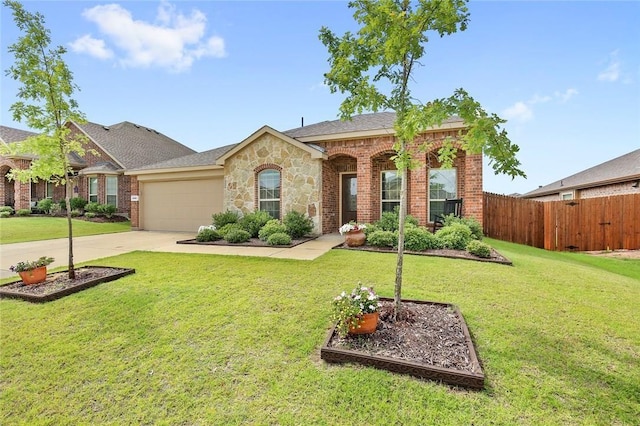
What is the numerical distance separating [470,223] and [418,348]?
6870mm

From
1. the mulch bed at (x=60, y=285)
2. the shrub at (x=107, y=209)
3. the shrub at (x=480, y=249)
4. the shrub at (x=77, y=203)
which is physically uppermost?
the shrub at (x=77, y=203)

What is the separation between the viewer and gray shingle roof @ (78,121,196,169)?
17.9 metres

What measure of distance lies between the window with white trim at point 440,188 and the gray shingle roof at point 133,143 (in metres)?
17.3

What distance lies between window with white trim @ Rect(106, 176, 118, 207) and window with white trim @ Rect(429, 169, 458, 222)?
60.2 ft

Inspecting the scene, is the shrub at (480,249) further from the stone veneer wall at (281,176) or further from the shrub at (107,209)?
the shrub at (107,209)

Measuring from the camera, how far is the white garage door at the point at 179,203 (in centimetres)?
1232

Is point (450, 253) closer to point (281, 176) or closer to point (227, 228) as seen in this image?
point (281, 176)

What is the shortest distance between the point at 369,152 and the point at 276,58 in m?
5.16

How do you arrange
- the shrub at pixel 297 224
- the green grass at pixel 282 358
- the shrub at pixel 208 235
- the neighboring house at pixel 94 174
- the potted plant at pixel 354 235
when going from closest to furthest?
1. the green grass at pixel 282 358
2. the potted plant at pixel 354 235
3. the shrub at pixel 208 235
4. the shrub at pixel 297 224
5. the neighboring house at pixel 94 174

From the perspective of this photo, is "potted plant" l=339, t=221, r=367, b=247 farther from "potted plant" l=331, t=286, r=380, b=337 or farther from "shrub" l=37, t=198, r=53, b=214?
"shrub" l=37, t=198, r=53, b=214

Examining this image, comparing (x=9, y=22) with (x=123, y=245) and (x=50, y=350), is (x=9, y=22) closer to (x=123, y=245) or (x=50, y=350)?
(x=50, y=350)

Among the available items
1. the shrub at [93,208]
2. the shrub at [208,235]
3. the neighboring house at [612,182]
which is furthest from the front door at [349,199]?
the shrub at [93,208]

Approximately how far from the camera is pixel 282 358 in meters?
2.66

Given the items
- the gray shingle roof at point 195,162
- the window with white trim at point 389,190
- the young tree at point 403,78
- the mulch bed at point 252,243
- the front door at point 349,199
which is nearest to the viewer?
the young tree at point 403,78
